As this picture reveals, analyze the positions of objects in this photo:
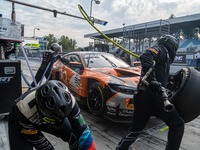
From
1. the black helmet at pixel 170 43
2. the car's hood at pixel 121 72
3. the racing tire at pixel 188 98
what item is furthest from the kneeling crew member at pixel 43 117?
the car's hood at pixel 121 72

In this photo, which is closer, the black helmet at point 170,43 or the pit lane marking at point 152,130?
the black helmet at point 170,43

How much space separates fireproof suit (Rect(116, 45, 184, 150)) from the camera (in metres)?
1.80

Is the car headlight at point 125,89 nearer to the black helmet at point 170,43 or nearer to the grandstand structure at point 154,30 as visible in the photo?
the black helmet at point 170,43

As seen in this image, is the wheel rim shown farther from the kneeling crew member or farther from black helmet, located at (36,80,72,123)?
black helmet, located at (36,80,72,123)

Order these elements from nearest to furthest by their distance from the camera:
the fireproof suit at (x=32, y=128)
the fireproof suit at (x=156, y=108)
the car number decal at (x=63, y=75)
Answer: the fireproof suit at (x=32, y=128)
the fireproof suit at (x=156, y=108)
the car number decal at (x=63, y=75)

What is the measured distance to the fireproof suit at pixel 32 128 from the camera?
1408 mm

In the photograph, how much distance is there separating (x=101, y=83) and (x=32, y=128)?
5.97 feet

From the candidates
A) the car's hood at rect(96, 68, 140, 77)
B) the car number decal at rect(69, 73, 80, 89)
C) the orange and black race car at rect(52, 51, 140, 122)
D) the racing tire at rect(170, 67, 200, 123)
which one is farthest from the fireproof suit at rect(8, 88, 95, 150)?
the car number decal at rect(69, 73, 80, 89)

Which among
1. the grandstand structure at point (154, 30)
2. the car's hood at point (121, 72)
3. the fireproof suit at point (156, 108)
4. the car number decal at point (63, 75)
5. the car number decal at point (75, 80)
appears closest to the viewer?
the fireproof suit at point (156, 108)

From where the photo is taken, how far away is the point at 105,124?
125 inches

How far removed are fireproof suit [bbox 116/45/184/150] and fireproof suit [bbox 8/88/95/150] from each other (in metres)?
0.81

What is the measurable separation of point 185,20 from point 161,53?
2153 cm

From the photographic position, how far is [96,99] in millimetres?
3221

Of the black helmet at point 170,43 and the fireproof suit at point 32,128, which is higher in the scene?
the black helmet at point 170,43
